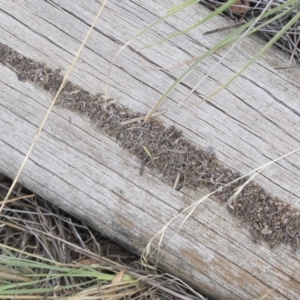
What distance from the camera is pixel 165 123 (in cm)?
219

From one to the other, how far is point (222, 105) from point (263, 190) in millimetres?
383

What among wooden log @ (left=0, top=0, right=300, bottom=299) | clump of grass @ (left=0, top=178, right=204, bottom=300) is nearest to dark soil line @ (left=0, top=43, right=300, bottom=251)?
wooden log @ (left=0, top=0, right=300, bottom=299)

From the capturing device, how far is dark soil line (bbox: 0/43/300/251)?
2.12 metres

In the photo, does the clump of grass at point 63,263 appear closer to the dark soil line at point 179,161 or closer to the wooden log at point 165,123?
the wooden log at point 165,123

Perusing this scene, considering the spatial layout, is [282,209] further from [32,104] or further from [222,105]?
[32,104]

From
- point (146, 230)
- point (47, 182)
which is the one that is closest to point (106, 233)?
point (146, 230)

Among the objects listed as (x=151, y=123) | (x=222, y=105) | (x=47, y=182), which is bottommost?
(x=47, y=182)

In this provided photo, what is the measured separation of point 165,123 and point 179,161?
169mm

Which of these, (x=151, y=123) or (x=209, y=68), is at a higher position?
(x=209, y=68)

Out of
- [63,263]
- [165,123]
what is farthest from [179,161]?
[63,263]

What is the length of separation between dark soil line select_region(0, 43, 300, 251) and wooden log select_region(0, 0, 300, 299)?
0.10 feet

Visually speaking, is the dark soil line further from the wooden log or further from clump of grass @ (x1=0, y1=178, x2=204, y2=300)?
clump of grass @ (x1=0, y1=178, x2=204, y2=300)

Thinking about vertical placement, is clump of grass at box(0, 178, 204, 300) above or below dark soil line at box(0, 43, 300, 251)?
below

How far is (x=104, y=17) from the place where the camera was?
7.39 ft
